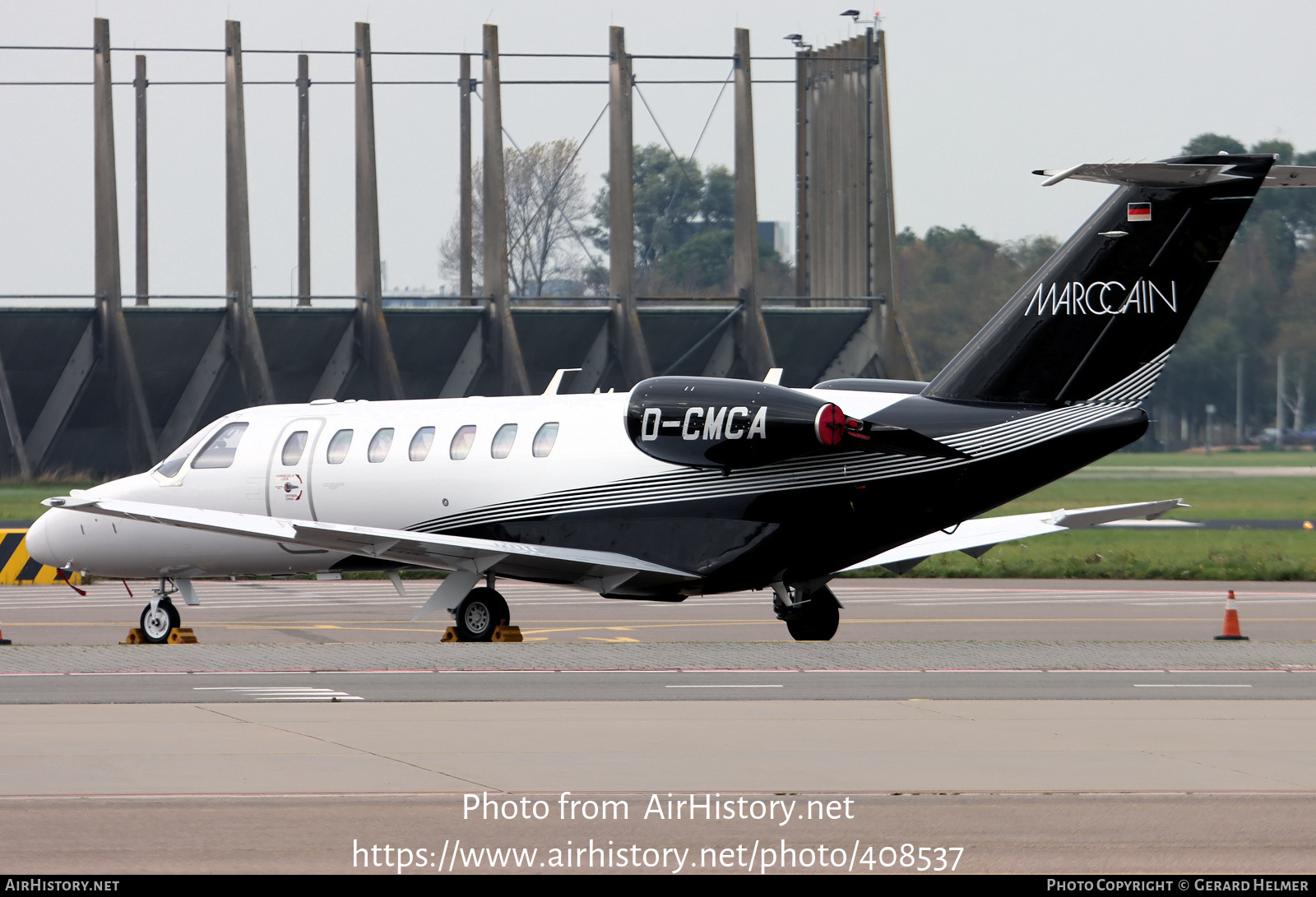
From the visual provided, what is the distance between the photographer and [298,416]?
2250cm

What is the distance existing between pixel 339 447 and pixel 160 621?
9.38 feet

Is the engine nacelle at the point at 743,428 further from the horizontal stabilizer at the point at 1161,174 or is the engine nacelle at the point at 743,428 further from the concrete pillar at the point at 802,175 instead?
the concrete pillar at the point at 802,175

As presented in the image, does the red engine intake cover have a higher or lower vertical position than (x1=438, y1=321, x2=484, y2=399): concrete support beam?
Answer: lower

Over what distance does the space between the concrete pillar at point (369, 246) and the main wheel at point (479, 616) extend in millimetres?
26680

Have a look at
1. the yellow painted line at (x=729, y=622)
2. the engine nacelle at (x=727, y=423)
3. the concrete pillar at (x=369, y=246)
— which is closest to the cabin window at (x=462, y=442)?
the engine nacelle at (x=727, y=423)

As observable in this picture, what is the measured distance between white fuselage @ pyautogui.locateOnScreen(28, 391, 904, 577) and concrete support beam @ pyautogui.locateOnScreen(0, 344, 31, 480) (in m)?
27.0

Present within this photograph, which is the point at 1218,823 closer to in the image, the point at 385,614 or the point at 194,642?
the point at 194,642

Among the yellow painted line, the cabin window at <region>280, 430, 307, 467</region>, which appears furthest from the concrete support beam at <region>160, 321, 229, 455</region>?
the cabin window at <region>280, 430, 307, 467</region>

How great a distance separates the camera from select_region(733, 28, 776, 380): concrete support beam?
160 feet

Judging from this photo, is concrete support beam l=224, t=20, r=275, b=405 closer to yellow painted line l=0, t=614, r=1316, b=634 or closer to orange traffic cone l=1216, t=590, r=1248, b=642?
yellow painted line l=0, t=614, r=1316, b=634

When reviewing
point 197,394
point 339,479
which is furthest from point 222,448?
point 197,394

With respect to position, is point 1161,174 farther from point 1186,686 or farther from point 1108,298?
point 1186,686
